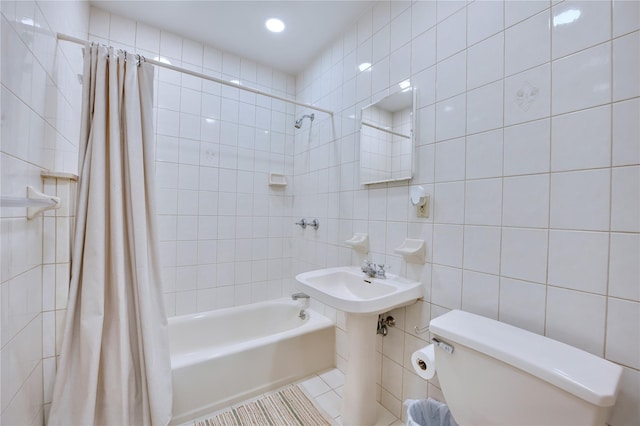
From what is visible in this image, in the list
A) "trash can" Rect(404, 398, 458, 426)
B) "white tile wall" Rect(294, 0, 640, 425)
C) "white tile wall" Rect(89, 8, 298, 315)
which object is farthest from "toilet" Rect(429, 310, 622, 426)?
"white tile wall" Rect(89, 8, 298, 315)

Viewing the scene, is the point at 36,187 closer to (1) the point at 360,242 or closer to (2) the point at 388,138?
(1) the point at 360,242

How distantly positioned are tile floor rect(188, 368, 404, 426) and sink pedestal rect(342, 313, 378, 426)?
10 cm

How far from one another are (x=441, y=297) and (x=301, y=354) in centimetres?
108

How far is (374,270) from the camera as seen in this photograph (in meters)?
1.51

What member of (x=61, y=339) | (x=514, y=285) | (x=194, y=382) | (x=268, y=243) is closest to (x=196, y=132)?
(x=268, y=243)

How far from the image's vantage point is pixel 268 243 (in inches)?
96.0

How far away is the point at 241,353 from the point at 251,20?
2.27 m

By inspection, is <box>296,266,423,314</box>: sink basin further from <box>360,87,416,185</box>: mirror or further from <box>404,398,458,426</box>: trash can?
<box>360,87,416,185</box>: mirror

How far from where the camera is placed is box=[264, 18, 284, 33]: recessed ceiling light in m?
1.84

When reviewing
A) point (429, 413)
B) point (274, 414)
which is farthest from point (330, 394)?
point (429, 413)

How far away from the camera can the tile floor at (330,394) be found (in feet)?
4.73

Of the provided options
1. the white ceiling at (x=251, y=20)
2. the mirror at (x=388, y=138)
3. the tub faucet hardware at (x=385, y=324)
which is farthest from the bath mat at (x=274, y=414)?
the white ceiling at (x=251, y=20)

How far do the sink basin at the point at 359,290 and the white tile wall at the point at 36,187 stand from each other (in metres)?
1.07

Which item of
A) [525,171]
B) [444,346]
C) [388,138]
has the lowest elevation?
[444,346]
